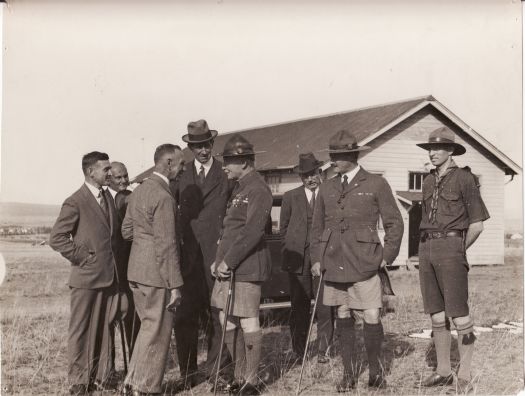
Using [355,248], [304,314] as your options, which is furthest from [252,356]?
[304,314]

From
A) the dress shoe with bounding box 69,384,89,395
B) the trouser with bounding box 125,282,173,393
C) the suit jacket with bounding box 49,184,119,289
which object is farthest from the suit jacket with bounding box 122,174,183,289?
the dress shoe with bounding box 69,384,89,395

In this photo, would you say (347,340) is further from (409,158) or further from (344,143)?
(409,158)

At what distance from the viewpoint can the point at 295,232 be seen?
7035mm

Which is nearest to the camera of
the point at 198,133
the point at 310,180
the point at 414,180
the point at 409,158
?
the point at 198,133

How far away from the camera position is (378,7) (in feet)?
18.6

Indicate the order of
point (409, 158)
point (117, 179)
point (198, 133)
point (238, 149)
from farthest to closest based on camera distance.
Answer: point (409, 158)
point (117, 179)
point (198, 133)
point (238, 149)

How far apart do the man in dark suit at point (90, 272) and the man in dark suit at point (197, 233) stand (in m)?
0.73

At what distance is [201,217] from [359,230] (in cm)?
159

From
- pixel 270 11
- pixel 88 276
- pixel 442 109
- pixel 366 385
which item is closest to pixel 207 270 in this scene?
pixel 88 276

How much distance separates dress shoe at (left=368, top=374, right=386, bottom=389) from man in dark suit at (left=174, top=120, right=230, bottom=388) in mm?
1419

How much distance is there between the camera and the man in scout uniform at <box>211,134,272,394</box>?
16.5ft

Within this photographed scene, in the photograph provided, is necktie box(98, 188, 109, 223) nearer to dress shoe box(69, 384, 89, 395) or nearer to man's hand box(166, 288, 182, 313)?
man's hand box(166, 288, 182, 313)

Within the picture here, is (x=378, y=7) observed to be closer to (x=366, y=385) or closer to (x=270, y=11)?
(x=270, y=11)

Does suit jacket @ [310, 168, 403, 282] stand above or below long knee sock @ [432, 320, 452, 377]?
above
